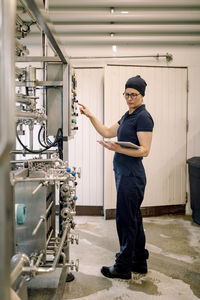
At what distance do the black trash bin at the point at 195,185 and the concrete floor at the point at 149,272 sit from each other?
0.54ft

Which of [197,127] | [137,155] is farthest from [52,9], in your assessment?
[197,127]

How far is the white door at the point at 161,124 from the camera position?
361 centimetres

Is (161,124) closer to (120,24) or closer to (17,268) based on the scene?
(120,24)

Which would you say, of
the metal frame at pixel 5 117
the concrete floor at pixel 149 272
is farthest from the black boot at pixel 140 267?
the metal frame at pixel 5 117

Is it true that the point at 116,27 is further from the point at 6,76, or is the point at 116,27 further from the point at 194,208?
the point at 6,76

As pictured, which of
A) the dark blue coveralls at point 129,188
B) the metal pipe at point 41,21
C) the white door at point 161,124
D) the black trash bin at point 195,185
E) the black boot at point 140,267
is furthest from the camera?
the white door at point 161,124

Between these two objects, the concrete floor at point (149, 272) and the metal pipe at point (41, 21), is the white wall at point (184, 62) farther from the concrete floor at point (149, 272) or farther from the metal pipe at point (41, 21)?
the metal pipe at point (41, 21)

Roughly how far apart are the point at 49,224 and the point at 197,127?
2.60 m

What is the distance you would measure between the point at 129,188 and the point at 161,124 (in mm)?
1837

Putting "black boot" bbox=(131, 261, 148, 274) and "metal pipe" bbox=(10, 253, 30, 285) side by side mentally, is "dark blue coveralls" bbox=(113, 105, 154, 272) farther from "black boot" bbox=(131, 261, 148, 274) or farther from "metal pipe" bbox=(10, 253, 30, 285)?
"metal pipe" bbox=(10, 253, 30, 285)

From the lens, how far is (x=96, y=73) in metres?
3.71

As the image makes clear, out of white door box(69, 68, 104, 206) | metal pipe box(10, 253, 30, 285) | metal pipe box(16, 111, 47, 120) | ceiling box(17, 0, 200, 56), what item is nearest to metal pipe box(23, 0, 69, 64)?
metal pipe box(16, 111, 47, 120)

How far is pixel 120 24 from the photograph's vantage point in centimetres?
318

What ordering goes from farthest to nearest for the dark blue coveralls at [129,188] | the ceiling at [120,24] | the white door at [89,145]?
the white door at [89,145], the ceiling at [120,24], the dark blue coveralls at [129,188]
